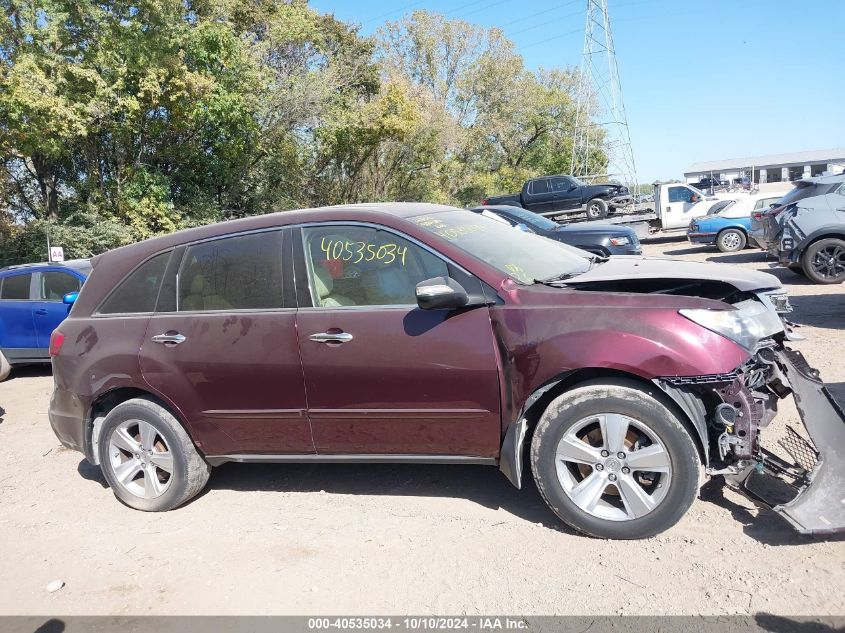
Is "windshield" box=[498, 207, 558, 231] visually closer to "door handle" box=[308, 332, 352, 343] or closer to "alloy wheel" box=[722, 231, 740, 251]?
"alloy wheel" box=[722, 231, 740, 251]

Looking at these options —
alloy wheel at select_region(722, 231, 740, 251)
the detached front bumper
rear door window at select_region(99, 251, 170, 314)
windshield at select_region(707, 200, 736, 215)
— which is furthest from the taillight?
windshield at select_region(707, 200, 736, 215)

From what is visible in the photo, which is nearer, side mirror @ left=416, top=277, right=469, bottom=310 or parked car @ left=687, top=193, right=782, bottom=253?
side mirror @ left=416, top=277, right=469, bottom=310

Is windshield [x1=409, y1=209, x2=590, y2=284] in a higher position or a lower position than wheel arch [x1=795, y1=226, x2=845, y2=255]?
higher

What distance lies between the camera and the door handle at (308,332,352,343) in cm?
383

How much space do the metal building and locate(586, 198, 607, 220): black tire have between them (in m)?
38.7

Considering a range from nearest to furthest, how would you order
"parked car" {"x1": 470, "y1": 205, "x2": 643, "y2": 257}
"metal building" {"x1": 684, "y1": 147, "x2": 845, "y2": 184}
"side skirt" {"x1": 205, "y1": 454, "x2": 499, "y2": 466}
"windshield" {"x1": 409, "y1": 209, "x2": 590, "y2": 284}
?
"side skirt" {"x1": 205, "y1": 454, "x2": 499, "y2": 466} < "windshield" {"x1": 409, "y1": 209, "x2": 590, "y2": 284} < "parked car" {"x1": 470, "y1": 205, "x2": 643, "y2": 257} < "metal building" {"x1": 684, "y1": 147, "x2": 845, "y2": 184}

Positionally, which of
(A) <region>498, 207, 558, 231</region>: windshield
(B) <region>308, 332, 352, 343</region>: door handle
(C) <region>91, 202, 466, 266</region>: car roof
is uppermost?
(C) <region>91, 202, 466, 266</region>: car roof

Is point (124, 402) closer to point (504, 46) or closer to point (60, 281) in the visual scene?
point (60, 281)

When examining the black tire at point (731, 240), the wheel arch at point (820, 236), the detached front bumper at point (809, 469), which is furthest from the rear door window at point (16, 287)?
the black tire at point (731, 240)

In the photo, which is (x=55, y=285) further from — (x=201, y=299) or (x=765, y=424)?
(x=765, y=424)

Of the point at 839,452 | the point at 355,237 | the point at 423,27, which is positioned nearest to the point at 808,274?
the point at 839,452

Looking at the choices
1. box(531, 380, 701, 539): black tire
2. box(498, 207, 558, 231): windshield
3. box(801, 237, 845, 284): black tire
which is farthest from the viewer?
box(498, 207, 558, 231): windshield

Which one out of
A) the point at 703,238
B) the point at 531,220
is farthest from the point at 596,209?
the point at 531,220

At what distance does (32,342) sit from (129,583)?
22.6ft
